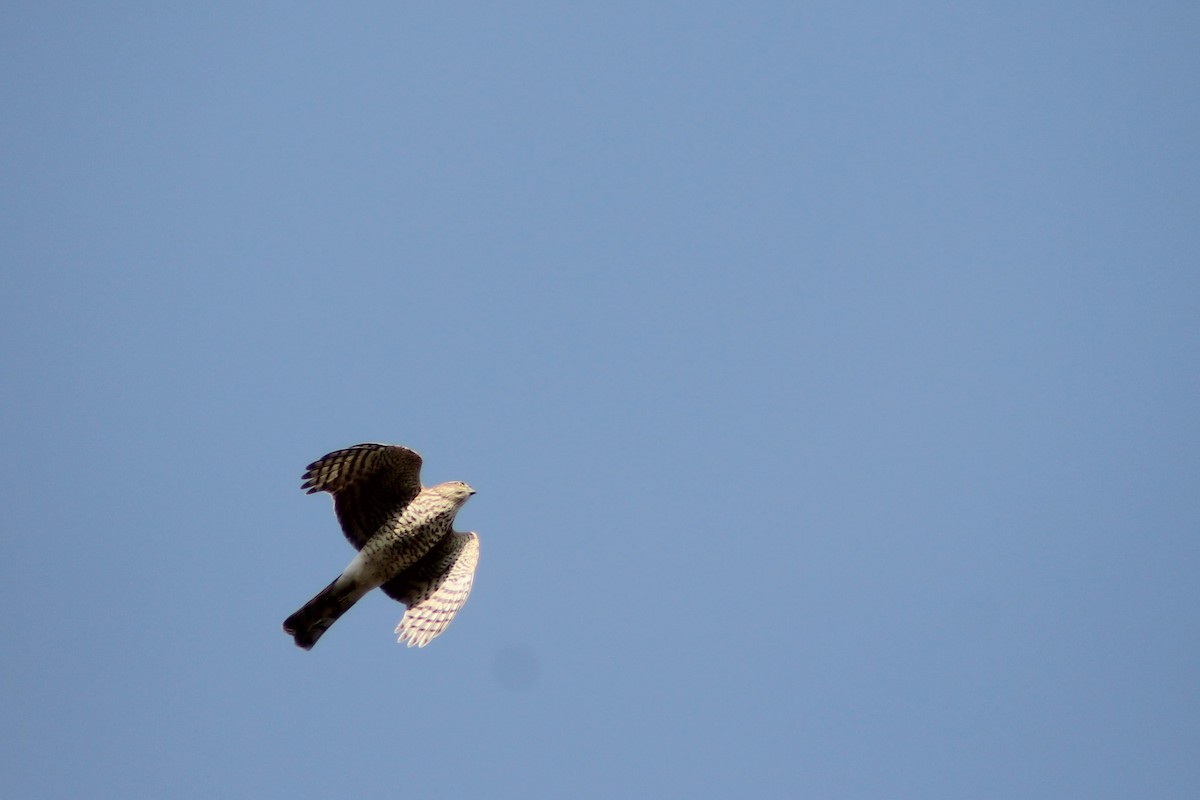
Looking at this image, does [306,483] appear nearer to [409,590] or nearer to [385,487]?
[385,487]

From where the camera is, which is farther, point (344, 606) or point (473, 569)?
point (473, 569)

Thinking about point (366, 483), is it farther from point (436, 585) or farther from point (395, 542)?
point (436, 585)

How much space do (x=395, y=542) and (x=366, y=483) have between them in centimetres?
71

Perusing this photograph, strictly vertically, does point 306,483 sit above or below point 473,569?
below

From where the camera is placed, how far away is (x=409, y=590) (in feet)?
37.9

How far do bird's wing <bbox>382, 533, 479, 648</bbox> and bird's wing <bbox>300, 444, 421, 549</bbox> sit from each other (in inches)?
28.5

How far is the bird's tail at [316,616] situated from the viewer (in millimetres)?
10410

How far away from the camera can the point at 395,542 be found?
10914 mm

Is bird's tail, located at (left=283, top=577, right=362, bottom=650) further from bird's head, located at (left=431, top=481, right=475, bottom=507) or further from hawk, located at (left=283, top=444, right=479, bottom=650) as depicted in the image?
bird's head, located at (left=431, top=481, right=475, bottom=507)

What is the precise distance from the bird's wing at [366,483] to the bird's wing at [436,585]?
2.37 ft

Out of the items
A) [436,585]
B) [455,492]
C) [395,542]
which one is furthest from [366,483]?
[436,585]

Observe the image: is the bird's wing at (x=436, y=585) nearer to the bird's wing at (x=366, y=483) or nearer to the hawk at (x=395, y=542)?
the hawk at (x=395, y=542)

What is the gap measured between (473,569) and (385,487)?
1.36 m

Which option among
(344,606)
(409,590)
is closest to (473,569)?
(409,590)
